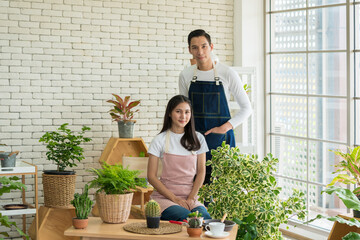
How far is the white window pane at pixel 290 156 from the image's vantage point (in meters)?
6.27

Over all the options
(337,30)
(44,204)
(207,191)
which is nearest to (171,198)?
(207,191)

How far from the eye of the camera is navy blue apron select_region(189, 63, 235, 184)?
452cm

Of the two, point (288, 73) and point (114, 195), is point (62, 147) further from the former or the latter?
point (288, 73)

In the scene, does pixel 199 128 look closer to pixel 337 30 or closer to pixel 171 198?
pixel 171 198

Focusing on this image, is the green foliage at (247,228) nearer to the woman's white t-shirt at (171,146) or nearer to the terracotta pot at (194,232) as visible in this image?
the terracotta pot at (194,232)

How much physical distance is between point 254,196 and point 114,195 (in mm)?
959

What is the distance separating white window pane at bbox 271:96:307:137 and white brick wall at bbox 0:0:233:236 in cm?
100

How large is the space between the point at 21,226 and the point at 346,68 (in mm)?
3835

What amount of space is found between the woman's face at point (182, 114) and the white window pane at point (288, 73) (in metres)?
2.48

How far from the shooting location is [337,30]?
18.8 ft

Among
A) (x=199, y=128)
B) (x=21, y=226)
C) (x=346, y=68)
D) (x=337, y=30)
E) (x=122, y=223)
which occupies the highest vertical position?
(x=337, y=30)

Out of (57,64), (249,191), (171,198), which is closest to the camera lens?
(249,191)

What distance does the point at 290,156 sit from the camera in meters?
6.48

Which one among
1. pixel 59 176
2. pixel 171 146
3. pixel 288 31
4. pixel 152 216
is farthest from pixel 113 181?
pixel 288 31
